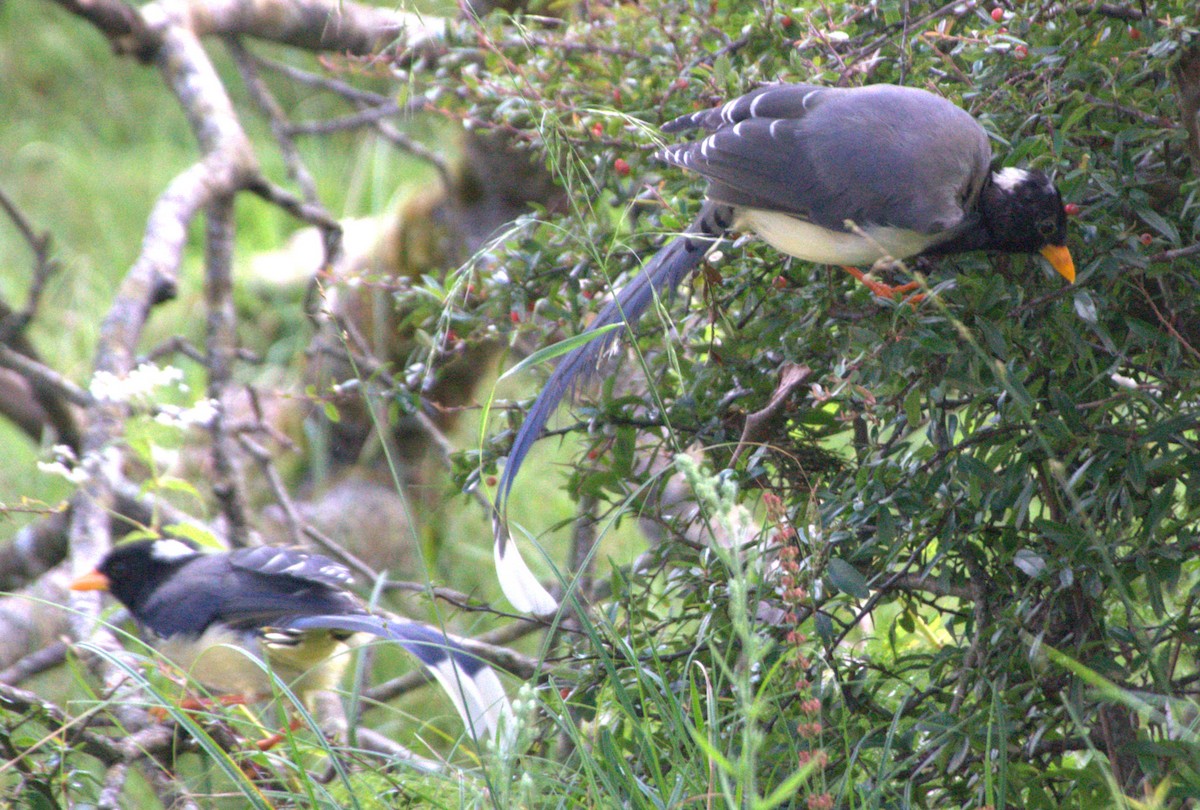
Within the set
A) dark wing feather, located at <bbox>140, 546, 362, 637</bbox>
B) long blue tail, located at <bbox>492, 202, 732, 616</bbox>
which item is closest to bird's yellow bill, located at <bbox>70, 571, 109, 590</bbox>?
dark wing feather, located at <bbox>140, 546, 362, 637</bbox>

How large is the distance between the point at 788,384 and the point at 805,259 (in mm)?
259

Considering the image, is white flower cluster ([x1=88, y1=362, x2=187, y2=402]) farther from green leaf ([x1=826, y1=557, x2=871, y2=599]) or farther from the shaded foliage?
green leaf ([x1=826, y1=557, x2=871, y2=599])

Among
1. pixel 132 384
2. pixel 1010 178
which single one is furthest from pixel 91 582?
pixel 1010 178

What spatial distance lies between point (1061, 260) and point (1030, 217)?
0.08m

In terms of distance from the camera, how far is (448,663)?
6.42ft

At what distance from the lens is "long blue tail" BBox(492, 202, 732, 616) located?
1.82 m

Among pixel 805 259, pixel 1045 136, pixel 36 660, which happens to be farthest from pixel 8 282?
pixel 1045 136

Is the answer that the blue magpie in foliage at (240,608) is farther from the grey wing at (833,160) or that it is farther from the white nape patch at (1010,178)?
the white nape patch at (1010,178)

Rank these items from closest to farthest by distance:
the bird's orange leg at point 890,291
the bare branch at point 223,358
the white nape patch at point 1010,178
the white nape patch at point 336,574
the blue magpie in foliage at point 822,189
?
the bird's orange leg at point 890,291 < the white nape patch at point 1010,178 < the blue magpie in foliage at point 822,189 < the white nape patch at point 336,574 < the bare branch at point 223,358

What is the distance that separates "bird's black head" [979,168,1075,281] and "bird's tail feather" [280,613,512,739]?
98 centimetres

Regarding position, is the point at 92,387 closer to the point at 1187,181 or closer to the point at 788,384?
the point at 788,384

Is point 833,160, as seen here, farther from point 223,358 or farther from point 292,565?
point 223,358

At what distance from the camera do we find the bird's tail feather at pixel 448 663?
1805 millimetres

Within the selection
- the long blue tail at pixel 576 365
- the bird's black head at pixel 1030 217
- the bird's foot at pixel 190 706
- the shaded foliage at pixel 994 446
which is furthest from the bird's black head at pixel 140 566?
the bird's black head at pixel 1030 217
